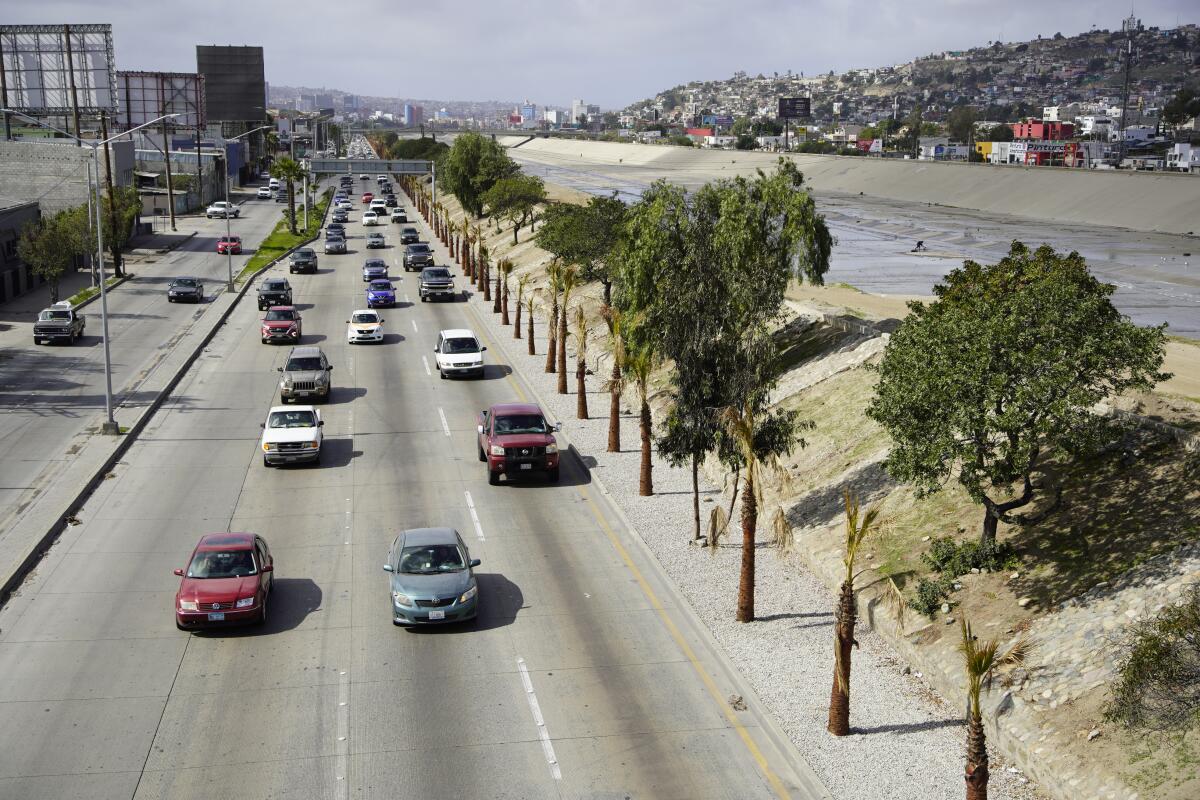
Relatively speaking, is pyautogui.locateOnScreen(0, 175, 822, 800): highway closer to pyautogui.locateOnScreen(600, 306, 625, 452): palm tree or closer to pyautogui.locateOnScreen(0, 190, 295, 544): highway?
pyautogui.locateOnScreen(600, 306, 625, 452): palm tree

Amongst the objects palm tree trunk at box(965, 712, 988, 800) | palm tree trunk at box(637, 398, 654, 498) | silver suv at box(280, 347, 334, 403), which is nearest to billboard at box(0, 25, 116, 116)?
silver suv at box(280, 347, 334, 403)

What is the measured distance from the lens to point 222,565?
22094 millimetres

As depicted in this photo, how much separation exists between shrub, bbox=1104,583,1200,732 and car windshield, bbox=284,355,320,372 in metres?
30.8

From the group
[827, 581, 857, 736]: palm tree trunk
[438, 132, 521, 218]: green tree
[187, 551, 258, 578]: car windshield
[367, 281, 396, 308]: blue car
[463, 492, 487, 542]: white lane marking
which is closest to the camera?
[827, 581, 857, 736]: palm tree trunk

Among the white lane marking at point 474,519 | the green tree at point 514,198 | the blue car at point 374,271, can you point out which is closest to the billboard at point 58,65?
the green tree at point 514,198

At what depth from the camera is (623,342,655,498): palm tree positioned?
28141 millimetres

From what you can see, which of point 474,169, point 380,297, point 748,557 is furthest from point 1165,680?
point 474,169

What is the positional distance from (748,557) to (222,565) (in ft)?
32.5

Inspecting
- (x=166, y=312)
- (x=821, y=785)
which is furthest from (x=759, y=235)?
(x=166, y=312)

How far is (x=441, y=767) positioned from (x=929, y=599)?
9129 millimetres

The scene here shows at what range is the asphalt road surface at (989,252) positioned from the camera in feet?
226

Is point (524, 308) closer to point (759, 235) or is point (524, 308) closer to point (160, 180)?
point (759, 235)

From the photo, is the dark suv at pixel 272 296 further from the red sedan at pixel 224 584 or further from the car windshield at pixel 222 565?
the car windshield at pixel 222 565

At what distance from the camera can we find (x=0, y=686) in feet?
62.7
